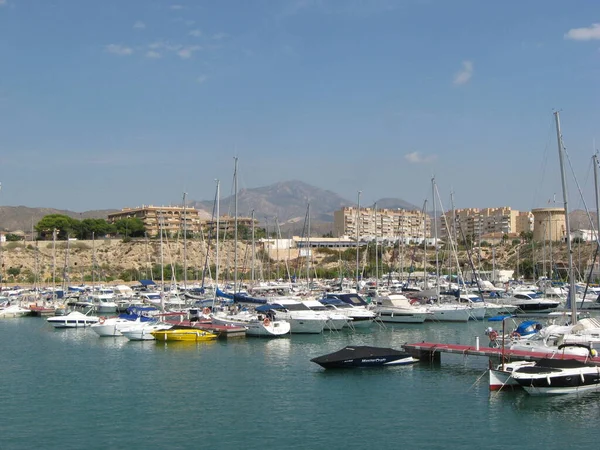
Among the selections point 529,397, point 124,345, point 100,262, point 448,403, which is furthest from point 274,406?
point 100,262

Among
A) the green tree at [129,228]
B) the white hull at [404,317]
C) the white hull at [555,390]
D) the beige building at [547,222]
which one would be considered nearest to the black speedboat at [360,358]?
the white hull at [555,390]

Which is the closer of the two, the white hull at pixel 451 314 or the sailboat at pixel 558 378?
the sailboat at pixel 558 378

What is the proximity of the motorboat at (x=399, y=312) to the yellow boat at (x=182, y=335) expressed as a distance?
13687 millimetres

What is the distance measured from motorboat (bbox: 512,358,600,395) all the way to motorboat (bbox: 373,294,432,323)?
22657mm

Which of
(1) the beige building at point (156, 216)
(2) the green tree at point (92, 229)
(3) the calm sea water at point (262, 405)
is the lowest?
(3) the calm sea water at point (262, 405)

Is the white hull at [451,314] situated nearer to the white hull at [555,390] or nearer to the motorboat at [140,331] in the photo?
the motorboat at [140,331]

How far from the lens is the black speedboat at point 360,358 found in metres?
29.8

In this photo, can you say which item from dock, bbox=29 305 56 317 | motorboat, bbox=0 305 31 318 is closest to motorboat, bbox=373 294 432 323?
dock, bbox=29 305 56 317

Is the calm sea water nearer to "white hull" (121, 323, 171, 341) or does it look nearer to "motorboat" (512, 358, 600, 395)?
"motorboat" (512, 358, 600, 395)

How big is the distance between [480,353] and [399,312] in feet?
59.6

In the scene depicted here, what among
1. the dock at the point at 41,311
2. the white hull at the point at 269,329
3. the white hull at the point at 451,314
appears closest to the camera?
the white hull at the point at 269,329

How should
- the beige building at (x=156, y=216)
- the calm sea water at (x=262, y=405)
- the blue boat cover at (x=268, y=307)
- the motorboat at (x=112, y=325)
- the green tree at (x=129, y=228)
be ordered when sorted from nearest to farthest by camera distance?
the calm sea water at (x=262, y=405), the motorboat at (x=112, y=325), the blue boat cover at (x=268, y=307), the green tree at (x=129, y=228), the beige building at (x=156, y=216)

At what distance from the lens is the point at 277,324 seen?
39625 mm

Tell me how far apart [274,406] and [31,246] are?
95689 mm
